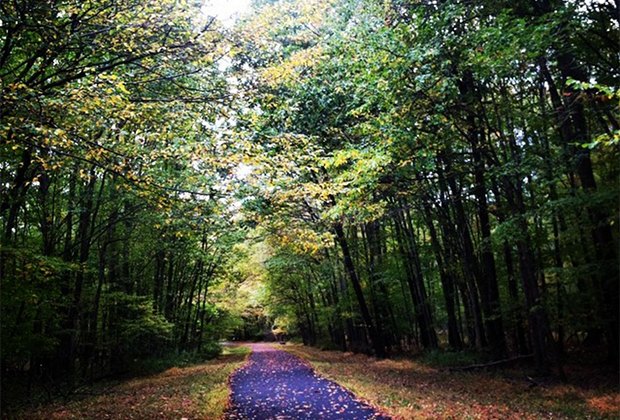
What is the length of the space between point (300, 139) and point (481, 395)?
770 centimetres

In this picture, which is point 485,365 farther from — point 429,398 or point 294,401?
point 294,401

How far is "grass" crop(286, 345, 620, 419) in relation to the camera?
7917 mm

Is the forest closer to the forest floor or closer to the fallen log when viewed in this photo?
the fallen log

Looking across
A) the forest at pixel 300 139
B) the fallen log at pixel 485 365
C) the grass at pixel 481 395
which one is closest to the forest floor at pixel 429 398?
the grass at pixel 481 395

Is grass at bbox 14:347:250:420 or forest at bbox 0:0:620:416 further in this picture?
grass at bbox 14:347:250:420

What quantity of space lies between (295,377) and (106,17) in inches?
489

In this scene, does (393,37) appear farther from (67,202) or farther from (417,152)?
(67,202)

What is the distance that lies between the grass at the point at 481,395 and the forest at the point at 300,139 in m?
1.22

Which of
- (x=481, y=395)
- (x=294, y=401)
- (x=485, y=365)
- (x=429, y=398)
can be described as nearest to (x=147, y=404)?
(x=294, y=401)

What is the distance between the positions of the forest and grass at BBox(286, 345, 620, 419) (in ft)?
4.01

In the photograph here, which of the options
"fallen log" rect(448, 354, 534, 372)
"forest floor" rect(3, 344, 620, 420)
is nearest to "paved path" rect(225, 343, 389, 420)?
"forest floor" rect(3, 344, 620, 420)

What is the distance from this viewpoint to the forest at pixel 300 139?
19.5 feet

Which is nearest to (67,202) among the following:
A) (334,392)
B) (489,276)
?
(334,392)

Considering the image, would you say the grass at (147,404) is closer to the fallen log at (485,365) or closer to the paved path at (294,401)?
the paved path at (294,401)
